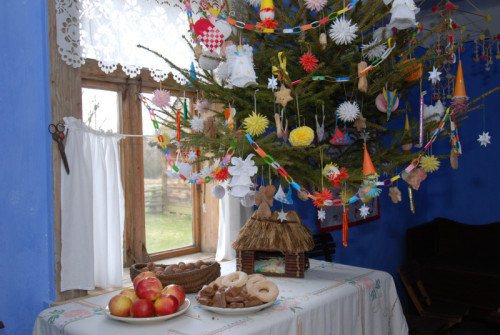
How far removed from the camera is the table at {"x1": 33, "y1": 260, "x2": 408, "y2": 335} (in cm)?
162

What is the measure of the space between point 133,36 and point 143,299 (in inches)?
56.2

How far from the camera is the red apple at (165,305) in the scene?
1.63 meters

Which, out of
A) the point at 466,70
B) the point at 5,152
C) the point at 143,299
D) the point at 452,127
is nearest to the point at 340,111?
the point at 452,127

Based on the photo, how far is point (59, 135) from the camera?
2014 mm

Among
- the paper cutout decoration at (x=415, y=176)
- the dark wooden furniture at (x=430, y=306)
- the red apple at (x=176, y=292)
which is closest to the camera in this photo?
the red apple at (x=176, y=292)

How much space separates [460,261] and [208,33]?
3434 mm

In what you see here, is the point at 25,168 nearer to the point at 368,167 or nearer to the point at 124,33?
the point at 124,33

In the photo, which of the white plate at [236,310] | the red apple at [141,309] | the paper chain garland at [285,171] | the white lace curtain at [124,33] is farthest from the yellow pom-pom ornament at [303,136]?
the white lace curtain at [124,33]

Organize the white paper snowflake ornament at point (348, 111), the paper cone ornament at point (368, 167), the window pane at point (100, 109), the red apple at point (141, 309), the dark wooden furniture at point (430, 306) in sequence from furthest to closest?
the dark wooden furniture at point (430, 306), the window pane at point (100, 109), the white paper snowflake ornament at point (348, 111), the paper cone ornament at point (368, 167), the red apple at point (141, 309)

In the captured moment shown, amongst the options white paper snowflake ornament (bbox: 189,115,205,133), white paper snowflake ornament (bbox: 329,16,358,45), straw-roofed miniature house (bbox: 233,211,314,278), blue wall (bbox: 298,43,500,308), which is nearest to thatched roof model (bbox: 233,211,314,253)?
straw-roofed miniature house (bbox: 233,211,314,278)

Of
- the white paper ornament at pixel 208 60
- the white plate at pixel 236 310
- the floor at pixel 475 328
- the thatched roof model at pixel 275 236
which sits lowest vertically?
the floor at pixel 475 328

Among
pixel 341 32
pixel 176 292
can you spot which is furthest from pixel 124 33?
pixel 176 292

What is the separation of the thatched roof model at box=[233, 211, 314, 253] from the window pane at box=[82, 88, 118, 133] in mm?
945

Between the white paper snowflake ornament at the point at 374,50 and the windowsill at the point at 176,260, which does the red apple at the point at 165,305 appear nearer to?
the windowsill at the point at 176,260
